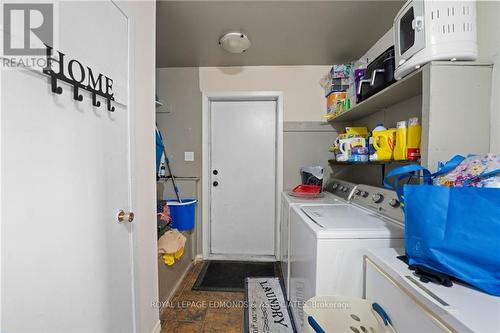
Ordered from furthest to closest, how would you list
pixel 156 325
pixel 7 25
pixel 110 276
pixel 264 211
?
pixel 264 211 → pixel 156 325 → pixel 110 276 → pixel 7 25

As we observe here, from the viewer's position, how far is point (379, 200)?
1492 mm

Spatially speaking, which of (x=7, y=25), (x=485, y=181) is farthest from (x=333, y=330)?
(x=7, y=25)

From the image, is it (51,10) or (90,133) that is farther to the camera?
(90,133)

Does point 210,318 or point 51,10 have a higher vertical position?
point 51,10

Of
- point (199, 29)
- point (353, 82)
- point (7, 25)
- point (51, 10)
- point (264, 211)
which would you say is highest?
point (199, 29)

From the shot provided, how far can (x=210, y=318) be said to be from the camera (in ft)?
5.61

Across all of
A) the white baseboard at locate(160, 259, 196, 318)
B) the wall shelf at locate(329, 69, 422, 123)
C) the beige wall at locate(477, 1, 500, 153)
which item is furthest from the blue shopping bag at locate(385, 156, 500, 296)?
the white baseboard at locate(160, 259, 196, 318)

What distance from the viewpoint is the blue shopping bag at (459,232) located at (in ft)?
→ 2.11

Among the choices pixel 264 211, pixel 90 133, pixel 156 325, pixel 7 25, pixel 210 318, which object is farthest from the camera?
pixel 264 211

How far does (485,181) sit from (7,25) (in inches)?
60.5

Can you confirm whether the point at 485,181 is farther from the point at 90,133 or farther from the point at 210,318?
the point at 210,318

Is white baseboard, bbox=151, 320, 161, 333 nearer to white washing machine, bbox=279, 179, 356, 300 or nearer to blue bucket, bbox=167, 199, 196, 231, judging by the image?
blue bucket, bbox=167, 199, 196, 231

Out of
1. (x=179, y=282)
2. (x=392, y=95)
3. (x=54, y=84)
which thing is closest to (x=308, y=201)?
(x=392, y=95)

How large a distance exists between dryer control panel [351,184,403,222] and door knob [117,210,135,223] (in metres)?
1.46
